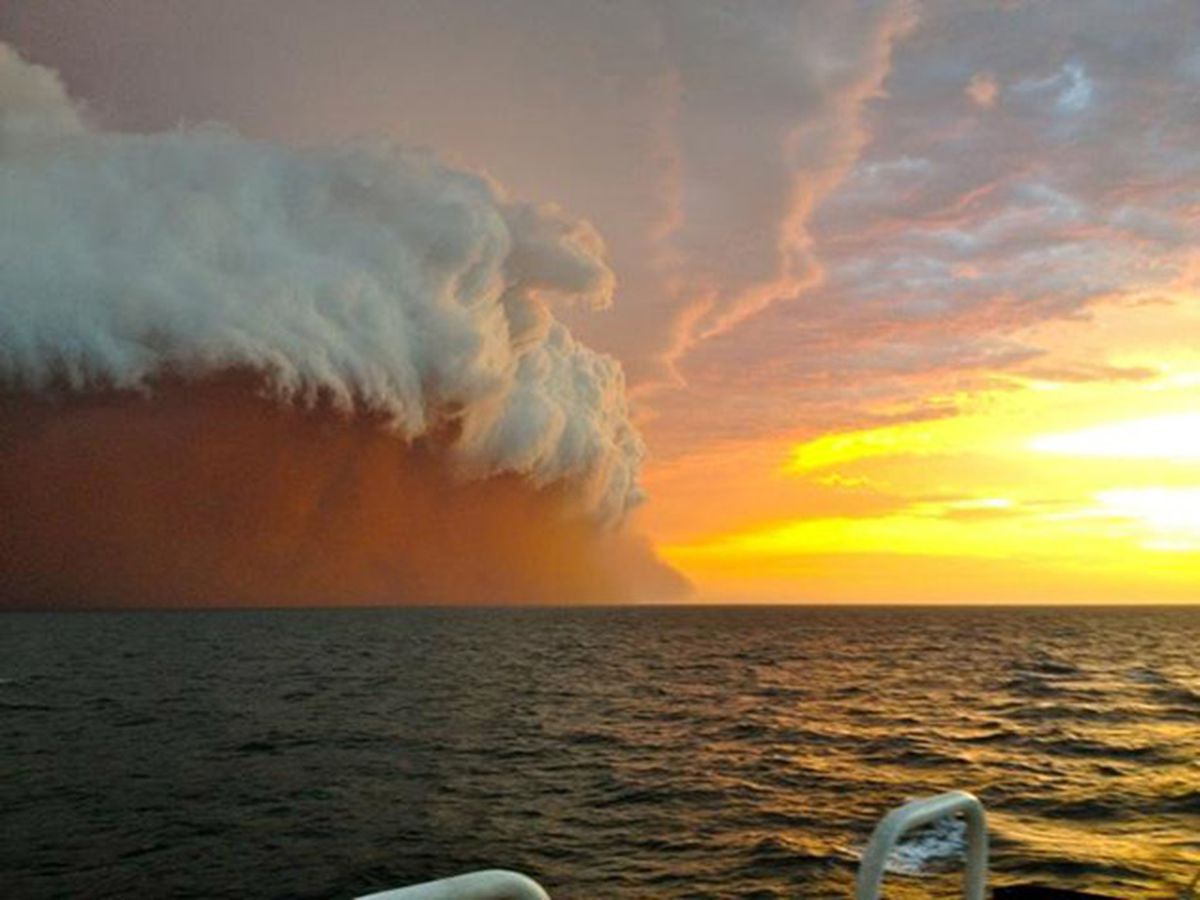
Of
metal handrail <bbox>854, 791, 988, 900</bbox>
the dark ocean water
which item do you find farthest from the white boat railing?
the dark ocean water

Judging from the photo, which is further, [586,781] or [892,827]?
[586,781]

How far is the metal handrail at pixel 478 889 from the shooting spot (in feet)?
9.14

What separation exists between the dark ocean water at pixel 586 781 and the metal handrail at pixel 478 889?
47.9 feet

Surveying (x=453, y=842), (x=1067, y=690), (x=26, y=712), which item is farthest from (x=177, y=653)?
(x=453, y=842)

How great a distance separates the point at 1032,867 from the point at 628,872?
27.0ft

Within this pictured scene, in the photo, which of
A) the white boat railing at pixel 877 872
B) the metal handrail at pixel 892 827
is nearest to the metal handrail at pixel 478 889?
the white boat railing at pixel 877 872

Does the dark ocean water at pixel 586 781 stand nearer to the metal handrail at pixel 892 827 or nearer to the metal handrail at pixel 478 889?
the metal handrail at pixel 892 827

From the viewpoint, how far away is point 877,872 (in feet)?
14.1

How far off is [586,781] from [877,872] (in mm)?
28517

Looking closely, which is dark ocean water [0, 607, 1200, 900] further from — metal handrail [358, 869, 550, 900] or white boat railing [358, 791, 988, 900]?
metal handrail [358, 869, 550, 900]

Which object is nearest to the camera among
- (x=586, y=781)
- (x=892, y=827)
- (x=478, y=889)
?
(x=478, y=889)

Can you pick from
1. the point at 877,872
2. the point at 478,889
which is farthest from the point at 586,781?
the point at 478,889

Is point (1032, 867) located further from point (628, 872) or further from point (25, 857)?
point (25, 857)

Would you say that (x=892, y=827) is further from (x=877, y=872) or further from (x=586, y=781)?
(x=586, y=781)
